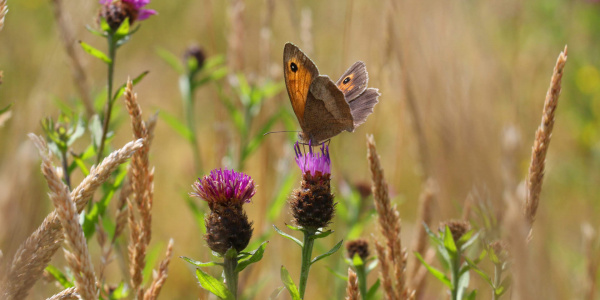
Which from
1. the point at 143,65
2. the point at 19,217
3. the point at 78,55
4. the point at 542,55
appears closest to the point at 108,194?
the point at 19,217

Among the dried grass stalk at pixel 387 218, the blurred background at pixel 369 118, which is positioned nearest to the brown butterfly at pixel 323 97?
the blurred background at pixel 369 118

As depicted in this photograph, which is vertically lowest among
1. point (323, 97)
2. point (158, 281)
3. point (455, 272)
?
point (158, 281)

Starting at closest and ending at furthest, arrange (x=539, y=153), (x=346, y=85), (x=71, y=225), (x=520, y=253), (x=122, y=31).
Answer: (x=520, y=253)
(x=71, y=225)
(x=539, y=153)
(x=122, y=31)
(x=346, y=85)

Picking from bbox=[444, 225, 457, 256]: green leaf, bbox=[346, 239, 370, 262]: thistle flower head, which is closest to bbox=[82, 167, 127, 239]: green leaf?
bbox=[346, 239, 370, 262]: thistle flower head

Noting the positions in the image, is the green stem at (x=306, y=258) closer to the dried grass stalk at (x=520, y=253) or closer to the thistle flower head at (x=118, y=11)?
the dried grass stalk at (x=520, y=253)

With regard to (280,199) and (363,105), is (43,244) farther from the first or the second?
(280,199)

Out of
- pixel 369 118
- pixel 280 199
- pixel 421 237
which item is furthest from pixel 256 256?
pixel 369 118
